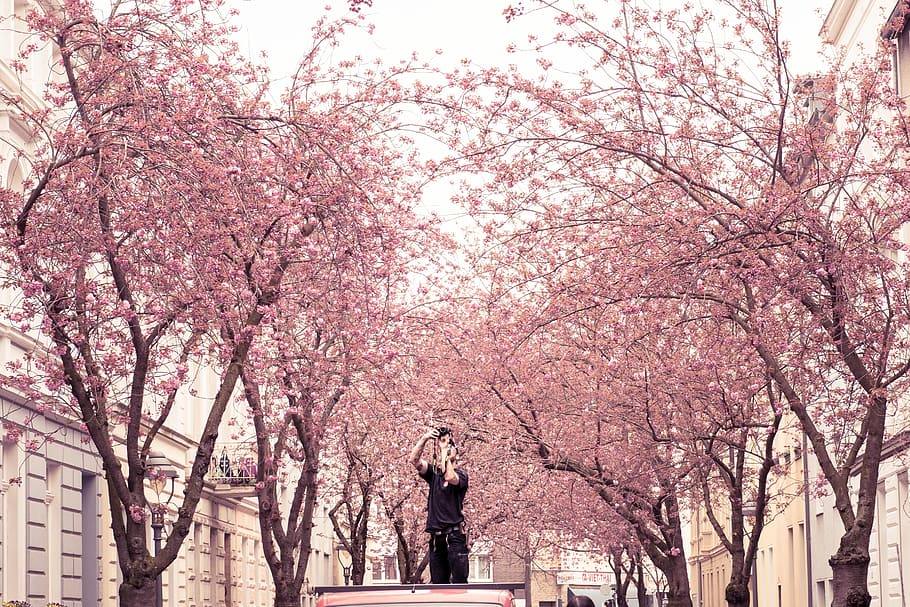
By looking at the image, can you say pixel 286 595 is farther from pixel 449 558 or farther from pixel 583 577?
pixel 583 577

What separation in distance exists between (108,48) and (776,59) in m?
6.94

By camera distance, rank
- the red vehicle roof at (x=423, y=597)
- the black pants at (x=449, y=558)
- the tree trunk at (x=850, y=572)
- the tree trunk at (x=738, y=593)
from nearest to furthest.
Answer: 1. the red vehicle roof at (x=423, y=597)
2. the black pants at (x=449, y=558)
3. the tree trunk at (x=850, y=572)
4. the tree trunk at (x=738, y=593)

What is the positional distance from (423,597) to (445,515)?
203 inches

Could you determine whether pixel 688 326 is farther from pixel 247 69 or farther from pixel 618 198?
pixel 247 69

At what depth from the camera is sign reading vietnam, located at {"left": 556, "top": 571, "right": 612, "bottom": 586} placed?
330ft

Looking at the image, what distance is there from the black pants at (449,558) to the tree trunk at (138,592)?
4.35m

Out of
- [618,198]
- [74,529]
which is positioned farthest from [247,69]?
[74,529]

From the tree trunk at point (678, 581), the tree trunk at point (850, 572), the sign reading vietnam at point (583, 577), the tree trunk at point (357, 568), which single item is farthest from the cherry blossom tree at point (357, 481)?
the sign reading vietnam at point (583, 577)

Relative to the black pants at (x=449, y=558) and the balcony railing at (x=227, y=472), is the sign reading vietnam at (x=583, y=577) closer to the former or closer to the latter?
the balcony railing at (x=227, y=472)

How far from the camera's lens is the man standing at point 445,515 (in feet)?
41.2

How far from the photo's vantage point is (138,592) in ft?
50.9

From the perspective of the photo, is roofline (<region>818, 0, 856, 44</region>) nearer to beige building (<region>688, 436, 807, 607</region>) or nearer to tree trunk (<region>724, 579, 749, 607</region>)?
beige building (<region>688, 436, 807, 607</region>)

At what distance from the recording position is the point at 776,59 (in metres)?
15.3

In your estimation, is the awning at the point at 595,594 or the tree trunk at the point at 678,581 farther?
the awning at the point at 595,594
